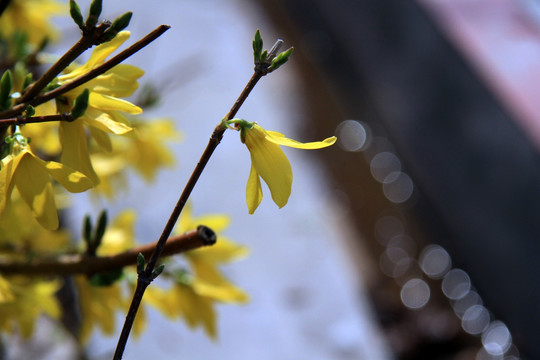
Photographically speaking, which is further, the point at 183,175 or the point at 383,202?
the point at 383,202

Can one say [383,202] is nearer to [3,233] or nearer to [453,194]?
[453,194]

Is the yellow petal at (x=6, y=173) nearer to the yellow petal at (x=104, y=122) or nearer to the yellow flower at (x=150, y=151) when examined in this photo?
the yellow petal at (x=104, y=122)

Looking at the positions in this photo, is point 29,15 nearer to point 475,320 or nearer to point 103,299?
point 103,299

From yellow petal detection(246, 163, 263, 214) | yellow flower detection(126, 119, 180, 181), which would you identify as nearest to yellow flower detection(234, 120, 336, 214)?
yellow petal detection(246, 163, 263, 214)

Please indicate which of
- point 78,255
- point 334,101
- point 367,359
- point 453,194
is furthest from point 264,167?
point 334,101

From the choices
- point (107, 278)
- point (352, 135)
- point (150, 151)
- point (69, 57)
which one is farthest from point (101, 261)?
point (352, 135)

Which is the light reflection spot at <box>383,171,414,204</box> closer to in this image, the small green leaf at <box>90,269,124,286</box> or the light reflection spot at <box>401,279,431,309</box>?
the light reflection spot at <box>401,279,431,309</box>
